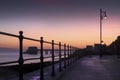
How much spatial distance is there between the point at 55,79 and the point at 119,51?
4401 centimetres

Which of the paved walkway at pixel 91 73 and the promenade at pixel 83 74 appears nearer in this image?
the promenade at pixel 83 74

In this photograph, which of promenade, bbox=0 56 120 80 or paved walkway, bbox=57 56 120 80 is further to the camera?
paved walkway, bbox=57 56 120 80

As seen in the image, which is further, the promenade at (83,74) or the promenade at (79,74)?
the promenade at (83,74)

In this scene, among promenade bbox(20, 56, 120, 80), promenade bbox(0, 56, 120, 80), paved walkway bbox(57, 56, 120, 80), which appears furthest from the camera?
paved walkway bbox(57, 56, 120, 80)

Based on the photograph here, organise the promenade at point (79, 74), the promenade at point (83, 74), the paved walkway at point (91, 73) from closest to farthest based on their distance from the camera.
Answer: the promenade at point (79, 74), the promenade at point (83, 74), the paved walkway at point (91, 73)

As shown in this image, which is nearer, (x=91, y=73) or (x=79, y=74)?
(x=79, y=74)

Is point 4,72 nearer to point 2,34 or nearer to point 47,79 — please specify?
point 2,34

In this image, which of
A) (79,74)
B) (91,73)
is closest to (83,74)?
(79,74)

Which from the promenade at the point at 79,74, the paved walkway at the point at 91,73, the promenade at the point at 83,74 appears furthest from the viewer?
the paved walkway at the point at 91,73

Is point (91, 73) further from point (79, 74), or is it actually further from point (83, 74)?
point (79, 74)

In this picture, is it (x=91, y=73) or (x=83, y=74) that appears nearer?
(x=83, y=74)

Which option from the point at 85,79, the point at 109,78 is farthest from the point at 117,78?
the point at 85,79

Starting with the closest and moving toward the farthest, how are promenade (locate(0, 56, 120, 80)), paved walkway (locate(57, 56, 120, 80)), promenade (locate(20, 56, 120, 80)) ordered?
promenade (locate(0, 56, 120, 80)), promenade (locate(20, 56, 120, 80)), paved walkway (locate(57, 56, 120, 80))

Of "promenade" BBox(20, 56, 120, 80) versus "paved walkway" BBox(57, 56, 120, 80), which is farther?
"paved walkway" BBox(57, 56, 120, 80)
